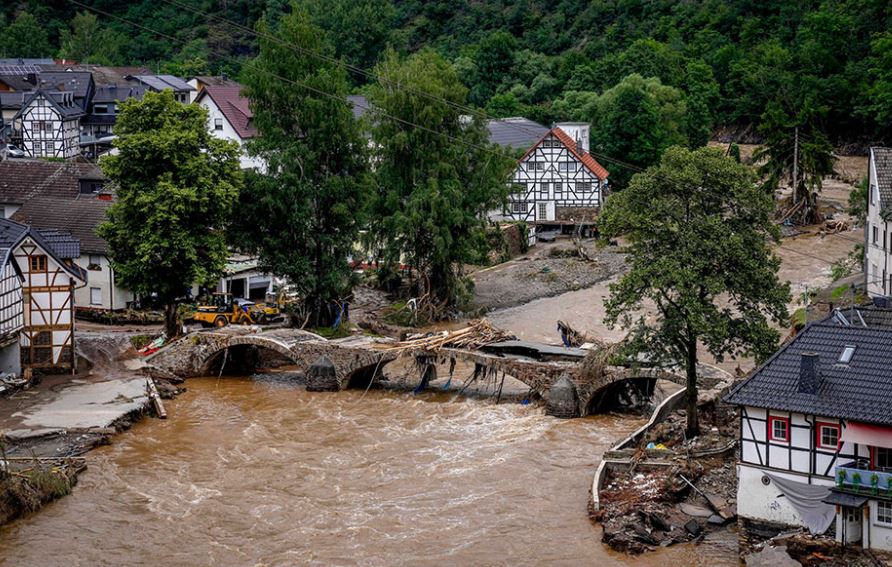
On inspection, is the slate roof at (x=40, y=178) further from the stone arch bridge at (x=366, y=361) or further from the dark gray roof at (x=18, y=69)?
the dark gray roof at (x=18, y=69)

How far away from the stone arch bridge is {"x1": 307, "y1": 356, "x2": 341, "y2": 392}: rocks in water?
45mm

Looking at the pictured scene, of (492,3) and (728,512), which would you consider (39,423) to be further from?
(492,3)

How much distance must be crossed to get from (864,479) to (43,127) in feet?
289

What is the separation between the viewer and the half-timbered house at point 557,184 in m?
91.1

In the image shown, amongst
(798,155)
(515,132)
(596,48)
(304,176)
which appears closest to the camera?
(304,176)

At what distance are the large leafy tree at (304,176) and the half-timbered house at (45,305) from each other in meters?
10.2

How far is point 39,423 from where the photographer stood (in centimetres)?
4716

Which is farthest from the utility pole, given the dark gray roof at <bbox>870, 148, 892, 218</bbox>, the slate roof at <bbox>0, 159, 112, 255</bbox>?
the slate roof at <bbox>0, 159, 112, 255</bbox>

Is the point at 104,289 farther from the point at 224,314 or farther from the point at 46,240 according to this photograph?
the point at 46,240

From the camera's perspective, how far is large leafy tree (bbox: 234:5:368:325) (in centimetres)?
6197

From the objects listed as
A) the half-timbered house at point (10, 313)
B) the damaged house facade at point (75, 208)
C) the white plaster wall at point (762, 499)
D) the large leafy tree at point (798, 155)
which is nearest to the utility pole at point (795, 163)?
the large leafy tree at point (798, 155)

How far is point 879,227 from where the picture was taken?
5422 centimetres

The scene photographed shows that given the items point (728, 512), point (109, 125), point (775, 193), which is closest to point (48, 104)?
point (109, 125)

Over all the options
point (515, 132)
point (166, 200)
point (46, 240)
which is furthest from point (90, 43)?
point (166, 200)
